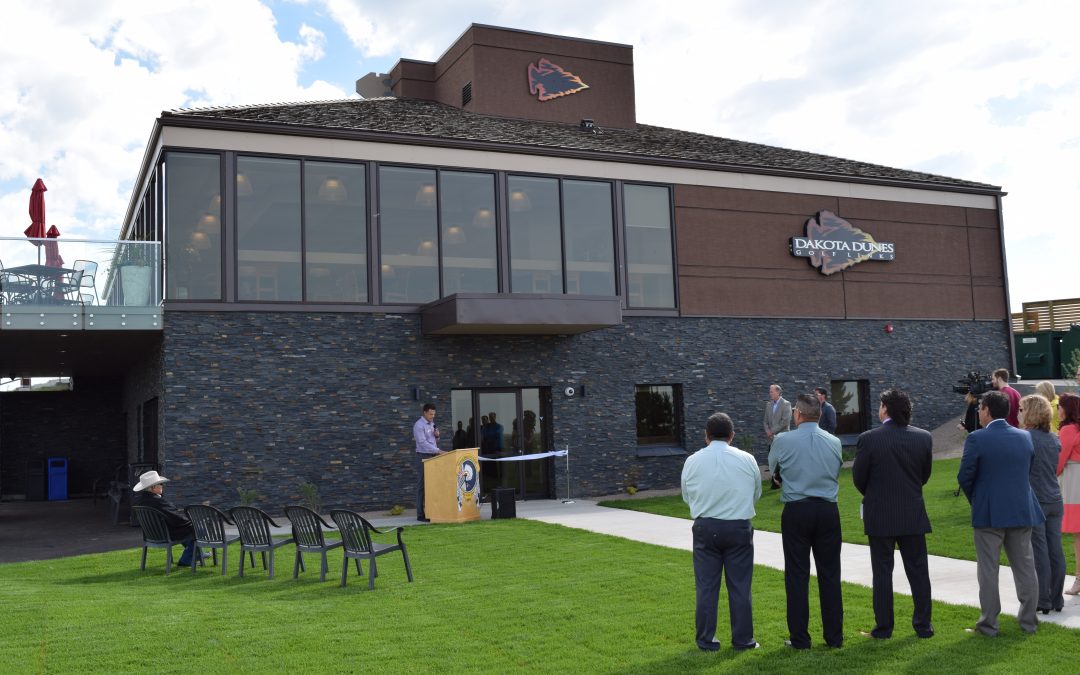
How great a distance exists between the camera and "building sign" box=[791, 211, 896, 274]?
74.2 ft

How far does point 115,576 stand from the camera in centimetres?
1137

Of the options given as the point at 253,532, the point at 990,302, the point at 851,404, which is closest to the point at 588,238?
the point at 851,404

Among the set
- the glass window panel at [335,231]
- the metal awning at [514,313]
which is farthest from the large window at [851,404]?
the glass window panel at [335,231]

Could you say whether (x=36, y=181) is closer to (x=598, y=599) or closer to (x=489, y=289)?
(x=489, y=289)

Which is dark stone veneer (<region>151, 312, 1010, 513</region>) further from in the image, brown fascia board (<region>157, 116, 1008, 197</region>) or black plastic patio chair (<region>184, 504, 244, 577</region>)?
black plastic patio chair (<region>184, 504, 244, 577</region>)

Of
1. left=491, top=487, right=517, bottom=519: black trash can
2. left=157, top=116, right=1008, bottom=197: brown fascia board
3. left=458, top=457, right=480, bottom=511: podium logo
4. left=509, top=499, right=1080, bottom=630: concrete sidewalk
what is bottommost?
left=509, top=499, right=1080, bottom=630: concrete sidewalk

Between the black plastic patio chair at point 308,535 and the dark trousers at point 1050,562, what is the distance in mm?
6610

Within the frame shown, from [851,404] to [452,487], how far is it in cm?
1189

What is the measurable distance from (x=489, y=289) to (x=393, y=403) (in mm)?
2975

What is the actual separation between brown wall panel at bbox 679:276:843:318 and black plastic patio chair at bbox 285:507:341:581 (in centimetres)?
1224

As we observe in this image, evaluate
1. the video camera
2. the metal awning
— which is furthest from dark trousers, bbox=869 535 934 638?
the metal awning

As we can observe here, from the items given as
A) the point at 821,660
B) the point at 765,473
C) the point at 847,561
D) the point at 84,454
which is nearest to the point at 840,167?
the point at 765,473

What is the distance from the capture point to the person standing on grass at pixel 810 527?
6.82 m

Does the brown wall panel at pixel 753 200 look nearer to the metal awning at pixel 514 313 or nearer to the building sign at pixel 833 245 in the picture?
the building sign at pixel 833 245
